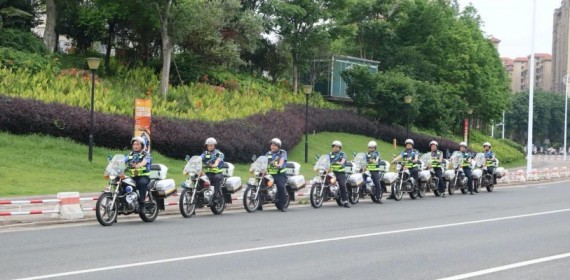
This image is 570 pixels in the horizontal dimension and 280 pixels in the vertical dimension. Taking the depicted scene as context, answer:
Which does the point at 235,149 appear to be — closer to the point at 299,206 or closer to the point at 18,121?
the point at 18,121

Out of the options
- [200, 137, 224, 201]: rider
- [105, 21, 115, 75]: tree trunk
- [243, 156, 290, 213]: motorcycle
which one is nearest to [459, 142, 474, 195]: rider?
[243, 156, 290, 213]: motorcycle

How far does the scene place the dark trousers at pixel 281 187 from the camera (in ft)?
69.6

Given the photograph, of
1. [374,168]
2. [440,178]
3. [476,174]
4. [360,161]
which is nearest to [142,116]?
[360,161]

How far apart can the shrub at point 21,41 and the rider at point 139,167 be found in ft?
76.6

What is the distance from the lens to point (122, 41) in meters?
45.9

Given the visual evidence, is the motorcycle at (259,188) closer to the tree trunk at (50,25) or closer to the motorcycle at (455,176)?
the motorcycle at (455,176)

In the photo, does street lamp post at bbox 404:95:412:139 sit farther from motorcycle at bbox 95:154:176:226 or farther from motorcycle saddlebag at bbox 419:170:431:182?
motorcycle at bbox 95:154:176:226

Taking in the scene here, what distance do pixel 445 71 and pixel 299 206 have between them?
1961 inches

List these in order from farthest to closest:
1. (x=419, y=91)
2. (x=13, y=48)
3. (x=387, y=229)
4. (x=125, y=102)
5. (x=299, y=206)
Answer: (x=419, y=91) → (x=13, y=48) → (x=125, y=102) → (x=299, y=206) → (x=387, y=229)

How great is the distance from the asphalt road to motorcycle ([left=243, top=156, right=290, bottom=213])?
18.8 inches

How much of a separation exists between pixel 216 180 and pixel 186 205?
49.0 inches

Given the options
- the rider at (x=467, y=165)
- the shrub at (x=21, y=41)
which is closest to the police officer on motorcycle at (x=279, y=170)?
the rider at (x=467, y=165)

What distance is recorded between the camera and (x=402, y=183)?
27141 millimetres

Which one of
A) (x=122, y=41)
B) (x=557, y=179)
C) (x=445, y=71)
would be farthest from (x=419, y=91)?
(x=122, y=41)
